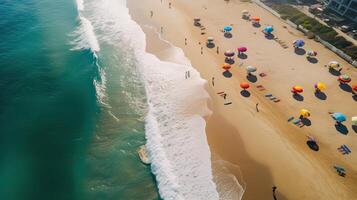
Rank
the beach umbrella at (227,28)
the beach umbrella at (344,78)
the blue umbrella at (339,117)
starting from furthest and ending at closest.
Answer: the beach umbrella at (227,28) → the beach umbrella at (344,78) → the blue umbrella at (339,117)

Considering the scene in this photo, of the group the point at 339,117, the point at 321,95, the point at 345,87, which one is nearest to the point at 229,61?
the point at 321,95

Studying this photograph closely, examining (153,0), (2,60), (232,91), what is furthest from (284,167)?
(153,0)

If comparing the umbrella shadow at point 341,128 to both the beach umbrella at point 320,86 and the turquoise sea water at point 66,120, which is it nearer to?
the beach umbrella at point 320,86

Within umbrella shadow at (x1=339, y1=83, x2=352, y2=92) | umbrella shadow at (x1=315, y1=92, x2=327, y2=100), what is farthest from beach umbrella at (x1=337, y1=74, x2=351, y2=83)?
umbrella shadow at (x1=315, y1=92, x2=327, y2=100)

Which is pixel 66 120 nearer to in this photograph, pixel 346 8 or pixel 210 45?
pixel 210 45

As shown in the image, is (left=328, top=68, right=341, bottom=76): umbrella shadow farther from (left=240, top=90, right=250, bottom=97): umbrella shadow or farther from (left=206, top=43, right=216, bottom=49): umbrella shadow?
(left=206, top=43, right=216, bottom=49): umbrella shadow

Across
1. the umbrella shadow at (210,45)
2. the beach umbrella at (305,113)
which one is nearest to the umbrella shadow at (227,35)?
the umbrella shadow at (210,45)

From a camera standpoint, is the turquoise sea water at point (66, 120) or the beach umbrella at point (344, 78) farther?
the beach umbrella at point (344, 78)
